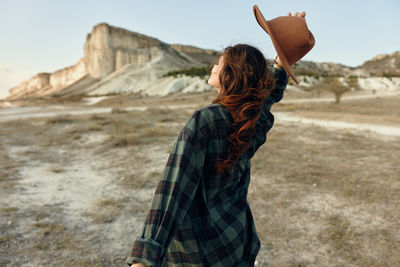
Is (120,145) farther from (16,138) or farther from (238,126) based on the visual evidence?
(238,126)

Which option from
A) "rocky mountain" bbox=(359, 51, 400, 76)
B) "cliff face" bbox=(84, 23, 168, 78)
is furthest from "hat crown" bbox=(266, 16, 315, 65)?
"rocky mountain" bbox=(359, 51, 400, 76)

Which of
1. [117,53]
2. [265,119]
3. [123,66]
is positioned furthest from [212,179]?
[117,53]

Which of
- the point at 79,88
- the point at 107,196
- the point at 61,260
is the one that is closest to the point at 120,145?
the point at 107,196

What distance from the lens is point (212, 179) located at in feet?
3.78

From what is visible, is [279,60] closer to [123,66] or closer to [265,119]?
[265,119]

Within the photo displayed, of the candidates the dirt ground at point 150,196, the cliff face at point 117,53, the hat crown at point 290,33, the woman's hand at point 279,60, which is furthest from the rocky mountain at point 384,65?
the hat crown at point 290,33

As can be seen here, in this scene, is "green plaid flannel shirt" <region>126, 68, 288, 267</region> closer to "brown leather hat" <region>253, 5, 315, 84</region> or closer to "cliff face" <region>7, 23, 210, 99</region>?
"brown leather hat" <region>253, 5, 315, 84</region>

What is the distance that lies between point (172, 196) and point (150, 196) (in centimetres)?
400

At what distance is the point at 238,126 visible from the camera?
1.13m

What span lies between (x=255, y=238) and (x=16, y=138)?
10.4 metres

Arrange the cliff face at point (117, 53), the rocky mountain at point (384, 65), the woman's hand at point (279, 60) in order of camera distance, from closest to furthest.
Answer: the woman's hand at point (279, 60)
the cliff face at point (117, 53)
the rocky mountain at point (384, 65)

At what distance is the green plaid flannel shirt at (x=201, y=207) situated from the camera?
935 millimetres

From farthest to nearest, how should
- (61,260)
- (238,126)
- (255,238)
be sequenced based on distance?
(61,260)
(255,238)
(238,126)

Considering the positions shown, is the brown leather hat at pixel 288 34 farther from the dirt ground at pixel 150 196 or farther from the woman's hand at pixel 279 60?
the dirt ground at pixel 150 196
